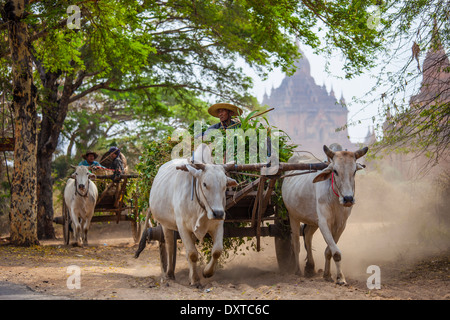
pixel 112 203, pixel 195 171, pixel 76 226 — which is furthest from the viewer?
pixel 112 203

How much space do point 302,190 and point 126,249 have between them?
680 centimetres

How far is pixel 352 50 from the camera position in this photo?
372 inches

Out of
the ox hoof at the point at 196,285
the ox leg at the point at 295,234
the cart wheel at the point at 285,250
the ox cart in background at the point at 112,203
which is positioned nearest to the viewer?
the ox hoof at the point at 196,285

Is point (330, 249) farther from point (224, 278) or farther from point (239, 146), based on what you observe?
point (224, 278)

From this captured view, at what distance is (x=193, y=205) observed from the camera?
5.52 m

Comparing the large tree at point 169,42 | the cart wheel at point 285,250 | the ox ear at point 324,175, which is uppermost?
the large tree at point 169,42

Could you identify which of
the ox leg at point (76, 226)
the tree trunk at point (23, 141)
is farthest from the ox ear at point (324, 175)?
the ox leg at point (76, 226)

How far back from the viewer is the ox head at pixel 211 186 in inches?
198

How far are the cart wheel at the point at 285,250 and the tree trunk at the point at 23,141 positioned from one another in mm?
5892

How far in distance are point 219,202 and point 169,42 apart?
10735 mm

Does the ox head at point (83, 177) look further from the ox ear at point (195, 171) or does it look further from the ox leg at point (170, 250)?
the ox ear at point (195, 171)

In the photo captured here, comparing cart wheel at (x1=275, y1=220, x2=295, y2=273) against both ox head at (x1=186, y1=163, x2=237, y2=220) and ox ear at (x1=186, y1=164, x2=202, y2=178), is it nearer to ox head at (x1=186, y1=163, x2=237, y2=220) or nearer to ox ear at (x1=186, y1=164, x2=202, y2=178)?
ox head at (x1=186, y1=163, x2=237, y2=220)

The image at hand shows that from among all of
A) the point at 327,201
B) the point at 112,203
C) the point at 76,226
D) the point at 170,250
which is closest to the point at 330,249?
the point at 327,201

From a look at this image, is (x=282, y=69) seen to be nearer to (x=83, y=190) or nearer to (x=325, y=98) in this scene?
(x=83, y=190)
